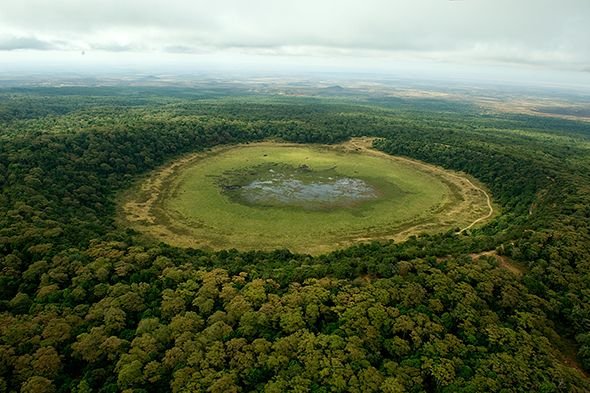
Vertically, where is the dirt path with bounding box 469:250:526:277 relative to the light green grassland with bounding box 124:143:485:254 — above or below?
above

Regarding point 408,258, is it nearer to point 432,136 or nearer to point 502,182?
point 502,182

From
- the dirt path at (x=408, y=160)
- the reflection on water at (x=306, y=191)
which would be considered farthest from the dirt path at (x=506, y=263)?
the reflection on water at (x=306, y=191)

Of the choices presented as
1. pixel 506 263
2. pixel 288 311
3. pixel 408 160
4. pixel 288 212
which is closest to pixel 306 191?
pixel 288 212

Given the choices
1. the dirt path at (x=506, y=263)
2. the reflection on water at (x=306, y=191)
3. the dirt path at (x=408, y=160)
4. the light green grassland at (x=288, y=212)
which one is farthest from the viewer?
the reflection on water at (x=306, y=191)

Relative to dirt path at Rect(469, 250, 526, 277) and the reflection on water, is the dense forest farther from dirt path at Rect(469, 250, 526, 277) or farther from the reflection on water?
the reflection on water

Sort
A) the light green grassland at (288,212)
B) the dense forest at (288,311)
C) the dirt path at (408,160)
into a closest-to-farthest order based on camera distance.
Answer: the dense forest at (288,311)
the light green grassland at (288,212)
the dirt path at (408,160)

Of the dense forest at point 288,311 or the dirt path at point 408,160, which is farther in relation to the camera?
the dirt path at point 408,160

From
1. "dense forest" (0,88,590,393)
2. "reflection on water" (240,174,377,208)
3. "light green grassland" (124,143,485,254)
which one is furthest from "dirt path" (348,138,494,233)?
"reflection on water" (240,174,377,208)

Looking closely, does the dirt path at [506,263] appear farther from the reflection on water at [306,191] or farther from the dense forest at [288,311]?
the reflection on water at [306,191]

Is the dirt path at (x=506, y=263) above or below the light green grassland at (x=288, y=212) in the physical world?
above

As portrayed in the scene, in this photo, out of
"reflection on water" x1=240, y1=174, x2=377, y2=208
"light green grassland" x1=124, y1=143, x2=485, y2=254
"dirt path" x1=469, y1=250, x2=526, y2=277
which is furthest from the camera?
"reflection on water" x1=240, y1=174, x2=377, y2=208
